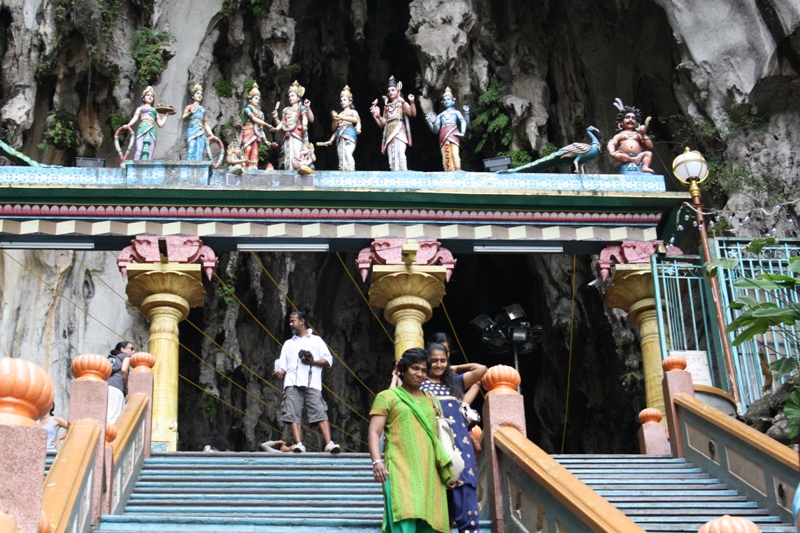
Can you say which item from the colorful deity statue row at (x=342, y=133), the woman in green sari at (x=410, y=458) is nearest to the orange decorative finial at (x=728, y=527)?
the woman in green sari at (x=410, y=458)

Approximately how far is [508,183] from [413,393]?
8469mm

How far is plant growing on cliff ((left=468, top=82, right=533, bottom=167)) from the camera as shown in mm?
19328

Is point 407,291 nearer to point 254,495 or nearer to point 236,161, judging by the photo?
point 236,161

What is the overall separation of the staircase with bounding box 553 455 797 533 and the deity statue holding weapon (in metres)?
8.24

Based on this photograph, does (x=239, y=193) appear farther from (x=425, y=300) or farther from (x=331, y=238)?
(x=425, y=300)

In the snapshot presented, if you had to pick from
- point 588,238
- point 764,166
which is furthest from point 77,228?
point 764,166

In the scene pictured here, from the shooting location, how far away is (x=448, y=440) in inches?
281

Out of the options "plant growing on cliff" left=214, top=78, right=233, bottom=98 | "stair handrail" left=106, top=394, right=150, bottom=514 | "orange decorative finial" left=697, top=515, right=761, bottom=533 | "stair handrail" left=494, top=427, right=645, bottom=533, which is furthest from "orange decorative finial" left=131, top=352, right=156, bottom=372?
"plant growing on cliff" left=214, top=78, right=233, bottom=98

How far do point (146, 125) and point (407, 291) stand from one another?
14.3 feet

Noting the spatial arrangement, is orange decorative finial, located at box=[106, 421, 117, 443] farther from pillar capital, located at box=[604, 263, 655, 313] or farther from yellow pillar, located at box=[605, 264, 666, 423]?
pillar capital, located at box=[604, 263, 655, 313]

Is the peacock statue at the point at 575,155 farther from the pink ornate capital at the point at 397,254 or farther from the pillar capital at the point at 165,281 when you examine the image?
the pillar capital at the point at 165,281

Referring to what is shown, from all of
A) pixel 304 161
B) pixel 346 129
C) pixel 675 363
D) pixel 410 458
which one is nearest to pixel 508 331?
pixel 346 129

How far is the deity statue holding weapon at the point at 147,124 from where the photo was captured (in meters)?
15.6

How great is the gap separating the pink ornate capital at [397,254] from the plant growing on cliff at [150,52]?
240 inches
